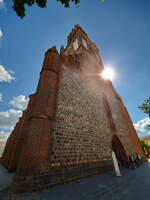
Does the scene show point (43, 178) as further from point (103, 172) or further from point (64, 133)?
point (103, 172)

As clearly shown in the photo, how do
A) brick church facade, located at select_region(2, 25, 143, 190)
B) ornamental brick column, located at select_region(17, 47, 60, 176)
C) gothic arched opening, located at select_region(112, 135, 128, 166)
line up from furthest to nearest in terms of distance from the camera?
gothic arched opening, located at select_region(112, 135, 128, 166) → brick church facade, located at select_region(2, 25, 143, 190) → ornamental brick column, located at select_region(17, 47, 60, 176)

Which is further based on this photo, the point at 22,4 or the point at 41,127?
the point at 41,127

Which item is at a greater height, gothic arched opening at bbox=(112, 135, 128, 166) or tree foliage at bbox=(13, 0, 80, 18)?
tree foliage at bbox=(13, 0, 80, 18)

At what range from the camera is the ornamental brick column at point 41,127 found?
13.8ft

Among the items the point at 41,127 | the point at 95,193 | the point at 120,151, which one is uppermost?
the point at 41,127

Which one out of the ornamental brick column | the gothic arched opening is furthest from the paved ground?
the gothic arched opening

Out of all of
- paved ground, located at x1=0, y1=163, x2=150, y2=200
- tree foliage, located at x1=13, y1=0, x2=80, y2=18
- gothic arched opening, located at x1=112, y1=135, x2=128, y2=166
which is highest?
tree foliage, located at x1=13, y1=0, x2=80, y2=18

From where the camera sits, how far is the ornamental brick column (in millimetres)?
4215

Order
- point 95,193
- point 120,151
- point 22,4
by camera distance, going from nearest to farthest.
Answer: point 22,4, point 95,193, point 120,151

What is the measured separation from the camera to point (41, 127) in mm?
5160

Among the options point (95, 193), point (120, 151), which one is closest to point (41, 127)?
point (95, 193)

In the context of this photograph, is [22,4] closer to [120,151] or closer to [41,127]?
A: [41,127]

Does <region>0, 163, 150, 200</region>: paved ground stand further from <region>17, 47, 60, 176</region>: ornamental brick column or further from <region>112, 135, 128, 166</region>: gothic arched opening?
<region>112, 135, 128, 166</region>: gothic arched opening

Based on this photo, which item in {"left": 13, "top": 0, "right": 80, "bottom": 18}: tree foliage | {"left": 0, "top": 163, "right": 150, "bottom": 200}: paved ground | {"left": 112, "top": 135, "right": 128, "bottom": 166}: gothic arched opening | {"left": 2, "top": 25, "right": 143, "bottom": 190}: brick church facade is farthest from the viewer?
{"left": 112, "top": 135, "right": 128, "bottom": 166}: gothic arched opening
